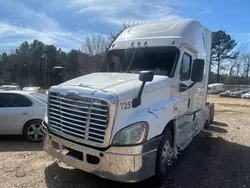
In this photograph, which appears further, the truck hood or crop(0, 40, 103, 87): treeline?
crop(0, 40, 103, 87): treeline

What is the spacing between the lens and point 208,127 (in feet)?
33.0

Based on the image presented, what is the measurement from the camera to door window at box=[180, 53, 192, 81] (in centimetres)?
516

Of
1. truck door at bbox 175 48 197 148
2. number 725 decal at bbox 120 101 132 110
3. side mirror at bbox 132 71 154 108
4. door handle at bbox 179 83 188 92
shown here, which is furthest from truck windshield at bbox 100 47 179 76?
number 725 decal at bbox 120 101 132 110

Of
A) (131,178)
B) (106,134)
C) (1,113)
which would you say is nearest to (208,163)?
(131,178)

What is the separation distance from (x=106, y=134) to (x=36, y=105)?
4.12m

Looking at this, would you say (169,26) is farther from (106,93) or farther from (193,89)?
(106,93)

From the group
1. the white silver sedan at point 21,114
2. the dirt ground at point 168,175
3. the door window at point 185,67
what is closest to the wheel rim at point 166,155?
the dirt ground at point 168,175

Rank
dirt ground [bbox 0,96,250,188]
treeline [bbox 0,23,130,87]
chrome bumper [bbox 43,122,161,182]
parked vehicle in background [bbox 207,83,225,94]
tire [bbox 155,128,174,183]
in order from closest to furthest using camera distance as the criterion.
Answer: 1. chrome bumper [bbox 43,122,161,182]
2. tire [bbox 155,128,174,183]
3. dirt ground [bbox 0,96,250,188]
4. parked vehicle in background [bbox 207,83,225,94]
5. treeline [bbox 0,23,130,87]

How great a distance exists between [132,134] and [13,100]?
15.4 ft

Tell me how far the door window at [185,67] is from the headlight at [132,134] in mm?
1865

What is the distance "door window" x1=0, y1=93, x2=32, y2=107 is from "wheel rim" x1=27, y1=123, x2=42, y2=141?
0.62m

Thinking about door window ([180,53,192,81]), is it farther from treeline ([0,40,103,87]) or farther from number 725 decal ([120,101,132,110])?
treeline ([0,40,103,87])

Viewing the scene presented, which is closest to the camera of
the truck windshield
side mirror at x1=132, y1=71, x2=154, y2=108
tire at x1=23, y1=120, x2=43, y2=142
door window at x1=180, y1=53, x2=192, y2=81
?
side mirror at x1=132, y1=71, x2=154, y2=108

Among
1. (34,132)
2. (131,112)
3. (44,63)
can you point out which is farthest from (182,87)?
(44,63)
